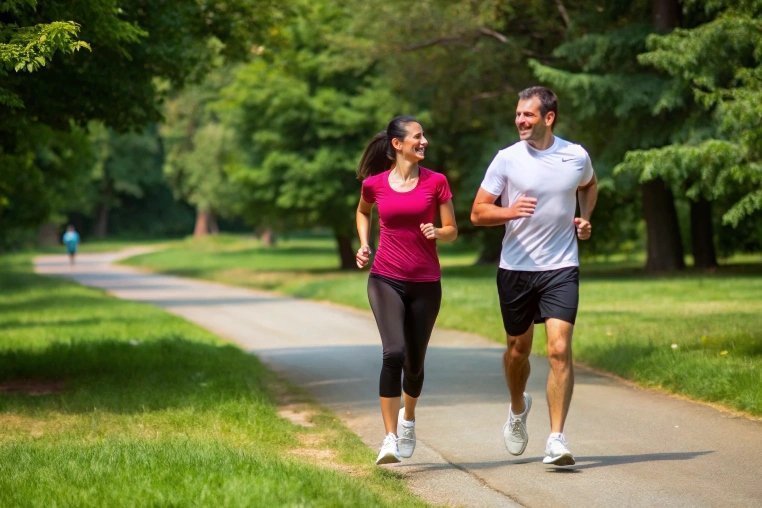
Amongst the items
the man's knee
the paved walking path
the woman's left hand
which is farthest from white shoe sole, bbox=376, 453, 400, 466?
the woman's left hand

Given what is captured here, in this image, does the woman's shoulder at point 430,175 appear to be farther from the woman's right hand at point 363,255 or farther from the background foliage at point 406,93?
the background foliage at point 406,93

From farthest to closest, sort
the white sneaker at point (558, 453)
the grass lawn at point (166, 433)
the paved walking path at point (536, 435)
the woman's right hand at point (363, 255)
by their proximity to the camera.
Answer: the woman's right hand at point (363, 255), the white sneaker at point (558, 453), the paved walking path at point (536, 435), the grass lawn at point (166, 433)

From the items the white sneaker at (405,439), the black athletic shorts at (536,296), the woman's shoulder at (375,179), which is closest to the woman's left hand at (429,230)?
the woman's shoulder at (375,179)

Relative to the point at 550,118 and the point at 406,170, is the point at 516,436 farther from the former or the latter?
the point at 550,118

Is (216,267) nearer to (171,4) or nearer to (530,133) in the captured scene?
(171,4)

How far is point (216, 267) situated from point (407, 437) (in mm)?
45535

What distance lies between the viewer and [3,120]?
12320mm

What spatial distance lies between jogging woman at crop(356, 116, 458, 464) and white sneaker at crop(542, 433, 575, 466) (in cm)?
82

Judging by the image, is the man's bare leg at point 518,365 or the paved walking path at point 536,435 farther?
the man's bare leg at point 518,365

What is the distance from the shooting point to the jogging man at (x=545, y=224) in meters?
8.06

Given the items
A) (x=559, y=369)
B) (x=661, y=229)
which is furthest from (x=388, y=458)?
(x=661, y=229)

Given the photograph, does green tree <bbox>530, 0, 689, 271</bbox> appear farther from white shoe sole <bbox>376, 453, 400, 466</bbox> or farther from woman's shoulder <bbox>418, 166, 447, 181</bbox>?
white shoe sole <bbox>376, 453, 400, 466</bbox>

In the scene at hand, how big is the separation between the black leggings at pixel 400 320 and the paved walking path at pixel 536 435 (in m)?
0.62

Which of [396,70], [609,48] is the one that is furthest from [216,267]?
[609,48]
